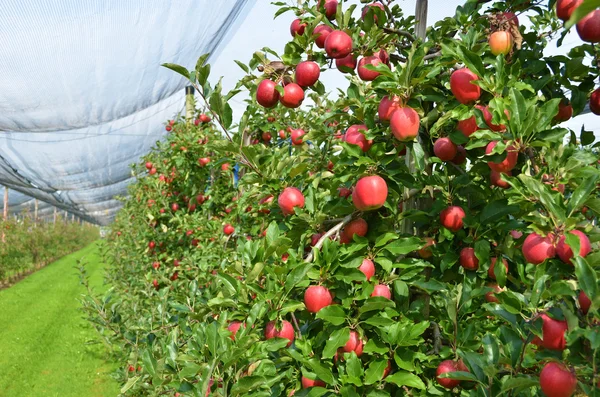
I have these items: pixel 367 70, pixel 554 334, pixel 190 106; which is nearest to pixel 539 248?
pixel 554 334

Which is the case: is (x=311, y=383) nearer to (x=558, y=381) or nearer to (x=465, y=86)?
(x=558, y=381)

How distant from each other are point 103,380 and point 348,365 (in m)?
4.49

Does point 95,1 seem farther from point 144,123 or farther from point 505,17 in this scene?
point 505,17

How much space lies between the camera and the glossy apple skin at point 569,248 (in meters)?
0.79

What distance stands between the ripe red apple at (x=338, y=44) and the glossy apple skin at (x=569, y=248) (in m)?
0.64

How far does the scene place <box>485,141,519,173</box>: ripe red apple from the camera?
3.06ft

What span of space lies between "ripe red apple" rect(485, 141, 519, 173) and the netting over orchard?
15.0 ft

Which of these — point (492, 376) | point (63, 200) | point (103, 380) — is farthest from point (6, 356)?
point (63, 200)

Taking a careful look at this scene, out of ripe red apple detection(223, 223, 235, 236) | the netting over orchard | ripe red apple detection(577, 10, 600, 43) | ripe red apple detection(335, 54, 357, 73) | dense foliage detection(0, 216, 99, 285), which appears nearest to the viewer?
ripe red apple detection(577, 10, 600, 43)

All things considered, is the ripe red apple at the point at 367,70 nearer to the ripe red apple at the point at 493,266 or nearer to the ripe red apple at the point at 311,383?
the ripe red apple at the point at 493,266

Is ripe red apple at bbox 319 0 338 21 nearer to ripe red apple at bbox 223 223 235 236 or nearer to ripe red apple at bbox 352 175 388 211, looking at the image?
ripe red apple at bbox 352 175 388 211

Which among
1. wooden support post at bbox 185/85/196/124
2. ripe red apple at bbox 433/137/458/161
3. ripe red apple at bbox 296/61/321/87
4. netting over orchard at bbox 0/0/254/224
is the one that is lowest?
ripe red apple at bbox 433/137/458/161

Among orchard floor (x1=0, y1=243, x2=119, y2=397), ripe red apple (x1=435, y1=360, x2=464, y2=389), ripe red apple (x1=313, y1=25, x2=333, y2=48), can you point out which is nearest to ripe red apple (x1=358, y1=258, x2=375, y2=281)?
ripe red apple (x1=435, y1=360, x2=464, y2=389)

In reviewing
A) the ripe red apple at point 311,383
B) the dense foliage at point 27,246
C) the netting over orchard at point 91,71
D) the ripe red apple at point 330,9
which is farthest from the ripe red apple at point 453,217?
the dense foliage at point 27,246
